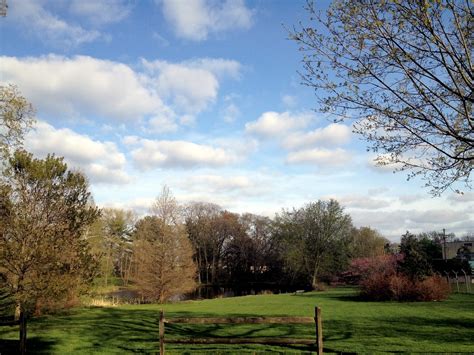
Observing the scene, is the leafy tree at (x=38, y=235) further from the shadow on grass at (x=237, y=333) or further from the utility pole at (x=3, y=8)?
the utility pole at (x=3, y=8)

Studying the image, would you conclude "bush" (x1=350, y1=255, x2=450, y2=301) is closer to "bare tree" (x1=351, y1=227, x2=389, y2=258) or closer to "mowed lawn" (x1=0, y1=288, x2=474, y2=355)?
"mowed lawn" (x1=0, y1=288, x2=474, y2=355)

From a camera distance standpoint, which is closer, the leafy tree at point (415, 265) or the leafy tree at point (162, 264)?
the leafy tree at point (415, 265)

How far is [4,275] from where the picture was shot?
12.4 meters

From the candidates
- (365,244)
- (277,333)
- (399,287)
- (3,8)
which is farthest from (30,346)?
(365,244)

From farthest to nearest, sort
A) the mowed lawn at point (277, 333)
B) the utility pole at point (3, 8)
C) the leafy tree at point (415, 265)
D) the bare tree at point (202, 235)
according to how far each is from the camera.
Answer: the bare tree at point (202, 235), the leafy tree at point (415, 265), the utility pole at point (3, 8), the mowed lawn at point (277, 333)

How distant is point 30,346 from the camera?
1262cm

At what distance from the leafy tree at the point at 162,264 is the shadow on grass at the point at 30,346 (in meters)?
18.7

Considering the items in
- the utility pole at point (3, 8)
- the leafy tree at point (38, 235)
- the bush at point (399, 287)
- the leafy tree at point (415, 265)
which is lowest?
the bush at point (399, 287)

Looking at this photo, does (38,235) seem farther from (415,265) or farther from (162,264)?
(415,265)

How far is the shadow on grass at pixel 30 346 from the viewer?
11922mm

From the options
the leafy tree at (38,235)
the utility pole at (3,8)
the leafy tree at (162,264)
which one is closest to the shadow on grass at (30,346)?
the leafy tree at (38,235)

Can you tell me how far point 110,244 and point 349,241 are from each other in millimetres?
35341

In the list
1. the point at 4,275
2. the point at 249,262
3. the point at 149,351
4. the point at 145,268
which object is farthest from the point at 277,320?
the point at 249,262

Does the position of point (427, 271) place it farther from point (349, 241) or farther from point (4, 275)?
point (349, 241)
